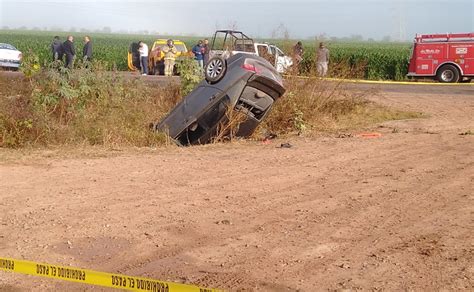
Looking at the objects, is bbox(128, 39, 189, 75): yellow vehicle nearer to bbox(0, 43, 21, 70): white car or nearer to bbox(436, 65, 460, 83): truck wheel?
bbox(0, 43, 21, 70): white car

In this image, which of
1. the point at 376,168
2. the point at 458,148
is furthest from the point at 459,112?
the point at 376,168

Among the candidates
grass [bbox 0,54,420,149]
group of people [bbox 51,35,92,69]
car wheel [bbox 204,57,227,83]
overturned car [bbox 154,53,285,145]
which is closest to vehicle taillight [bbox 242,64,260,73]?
overturned car [bbox 154,53,285,145]

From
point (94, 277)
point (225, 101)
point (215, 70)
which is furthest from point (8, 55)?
point (94, 277)

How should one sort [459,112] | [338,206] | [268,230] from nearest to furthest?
[268,230] < [338,206] < [459,112]

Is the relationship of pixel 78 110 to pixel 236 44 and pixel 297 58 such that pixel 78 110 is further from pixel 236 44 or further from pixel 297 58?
pixel 236 44

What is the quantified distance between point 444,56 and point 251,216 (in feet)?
77.9

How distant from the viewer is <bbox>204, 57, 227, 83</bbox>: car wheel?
41.3 feet

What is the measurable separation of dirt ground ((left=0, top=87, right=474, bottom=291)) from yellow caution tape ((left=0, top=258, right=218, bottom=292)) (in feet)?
0.67

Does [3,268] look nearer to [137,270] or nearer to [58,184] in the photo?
[137,270]

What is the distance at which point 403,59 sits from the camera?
34.6m

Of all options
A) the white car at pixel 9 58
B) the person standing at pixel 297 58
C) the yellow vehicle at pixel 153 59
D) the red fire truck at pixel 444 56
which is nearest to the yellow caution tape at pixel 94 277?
the person standing at pixel 297 58

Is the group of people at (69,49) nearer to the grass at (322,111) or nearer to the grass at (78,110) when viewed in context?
the grass at (78,110)

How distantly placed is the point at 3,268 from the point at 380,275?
10.1ft

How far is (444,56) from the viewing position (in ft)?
95.9
